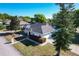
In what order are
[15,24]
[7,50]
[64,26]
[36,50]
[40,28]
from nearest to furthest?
[64,26]
[7,50]
[36,50]
[40,28]
[15,24]

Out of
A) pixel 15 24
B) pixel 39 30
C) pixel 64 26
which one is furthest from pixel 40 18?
pixel 15 24

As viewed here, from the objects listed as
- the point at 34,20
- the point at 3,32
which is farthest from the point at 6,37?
the point at 34,20

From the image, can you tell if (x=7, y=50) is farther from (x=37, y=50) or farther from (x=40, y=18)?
(x=40, y=18)

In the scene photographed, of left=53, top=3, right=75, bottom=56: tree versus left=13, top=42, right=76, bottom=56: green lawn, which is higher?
left=53, top=3, right=75, bottom=56: tree

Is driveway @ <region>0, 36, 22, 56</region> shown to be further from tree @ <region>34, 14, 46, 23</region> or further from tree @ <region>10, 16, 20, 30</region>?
tree @ <region>34, 14, 46, 23</region>

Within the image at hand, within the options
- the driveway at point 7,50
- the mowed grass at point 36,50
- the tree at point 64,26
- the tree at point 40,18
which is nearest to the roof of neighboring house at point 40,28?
the tree at point 40,18

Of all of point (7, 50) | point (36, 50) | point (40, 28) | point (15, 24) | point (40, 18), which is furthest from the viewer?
point (15, 24)

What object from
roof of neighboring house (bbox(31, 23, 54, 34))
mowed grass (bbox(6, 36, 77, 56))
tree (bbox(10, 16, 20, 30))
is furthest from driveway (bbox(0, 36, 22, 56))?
roof of neighboring house (bbox(31, 23, 54, 34))
